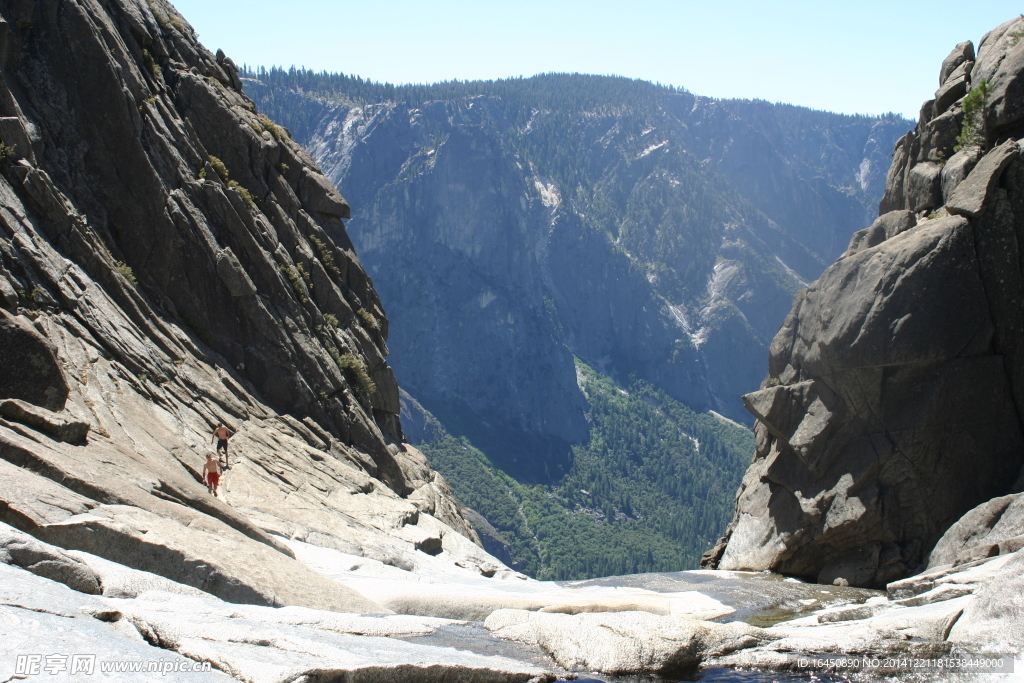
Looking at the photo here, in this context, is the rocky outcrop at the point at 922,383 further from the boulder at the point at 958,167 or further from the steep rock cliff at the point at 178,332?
the steep rock cliff at the point at 178,332

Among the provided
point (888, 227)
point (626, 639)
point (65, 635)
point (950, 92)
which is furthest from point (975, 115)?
point (65, 635)

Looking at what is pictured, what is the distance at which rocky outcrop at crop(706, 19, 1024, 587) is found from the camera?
37.0 meters


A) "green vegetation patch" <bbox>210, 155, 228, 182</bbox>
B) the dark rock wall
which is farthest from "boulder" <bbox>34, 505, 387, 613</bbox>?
"green vegetation patch" <bbox>210, 155, 228, 182</bbox>

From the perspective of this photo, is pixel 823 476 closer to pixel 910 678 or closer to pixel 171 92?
pixel 910 678

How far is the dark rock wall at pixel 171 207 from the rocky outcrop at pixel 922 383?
2248 cm

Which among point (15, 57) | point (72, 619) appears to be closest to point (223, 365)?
point (15, 57)

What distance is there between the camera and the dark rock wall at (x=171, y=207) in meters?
31.8

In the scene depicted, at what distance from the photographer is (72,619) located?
11133mm

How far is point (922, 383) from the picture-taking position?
3800cm

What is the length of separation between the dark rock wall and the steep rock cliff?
0.11 meters

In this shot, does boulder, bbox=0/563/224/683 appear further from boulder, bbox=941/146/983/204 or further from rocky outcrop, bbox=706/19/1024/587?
boulder, bbox=941/146/983/204

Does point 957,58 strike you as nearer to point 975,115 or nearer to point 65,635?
point 975,115

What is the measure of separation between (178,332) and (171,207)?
6849 mm

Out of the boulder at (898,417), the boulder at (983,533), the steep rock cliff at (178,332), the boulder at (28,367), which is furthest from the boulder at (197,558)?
the boulder at (898,417)
